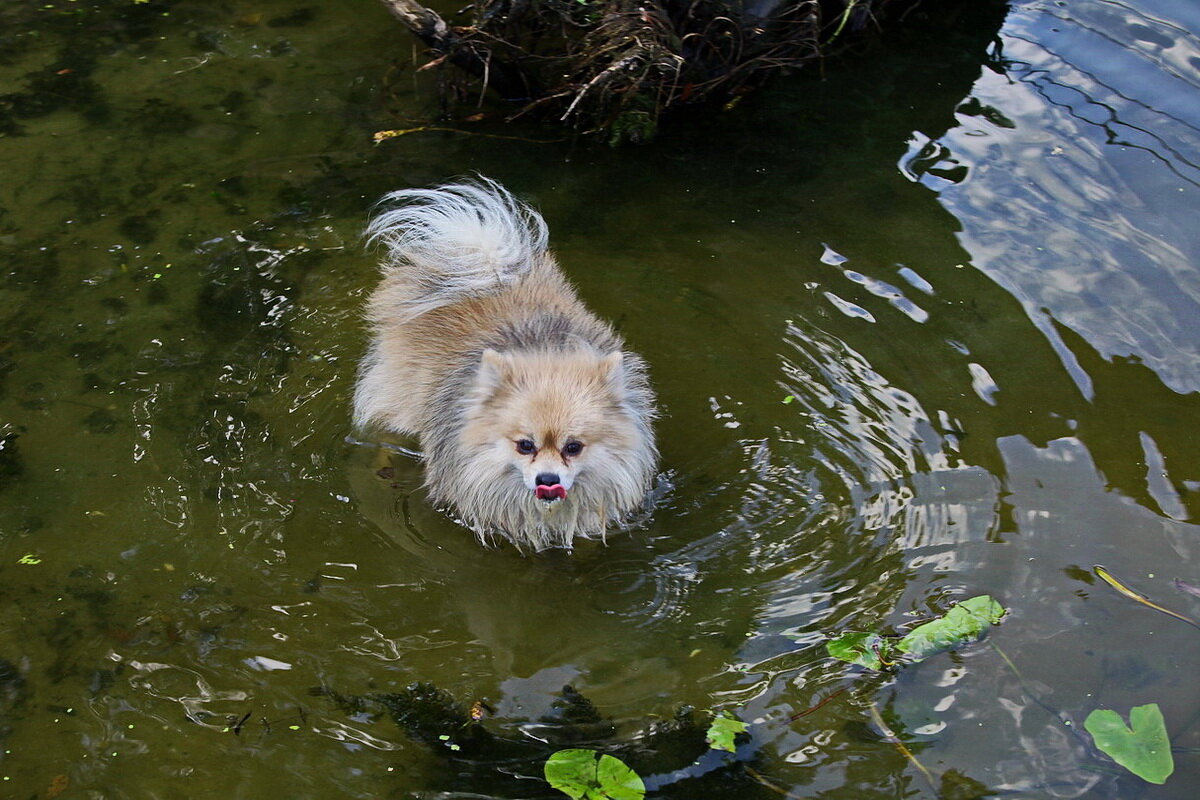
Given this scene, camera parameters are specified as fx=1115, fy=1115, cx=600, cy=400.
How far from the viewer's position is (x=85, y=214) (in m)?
5.25

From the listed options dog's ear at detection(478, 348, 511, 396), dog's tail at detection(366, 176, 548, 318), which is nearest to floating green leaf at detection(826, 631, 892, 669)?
dog's ear at detection(478, 348, 511, 396)

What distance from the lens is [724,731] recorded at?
3.20m

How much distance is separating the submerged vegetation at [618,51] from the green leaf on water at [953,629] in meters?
2.93

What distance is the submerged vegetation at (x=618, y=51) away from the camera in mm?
5301

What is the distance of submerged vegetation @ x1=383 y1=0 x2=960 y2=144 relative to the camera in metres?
5.30

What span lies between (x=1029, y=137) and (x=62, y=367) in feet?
15.3

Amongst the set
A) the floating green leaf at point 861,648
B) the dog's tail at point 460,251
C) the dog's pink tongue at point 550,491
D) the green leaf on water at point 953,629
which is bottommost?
the floating green leaf at point 861,648

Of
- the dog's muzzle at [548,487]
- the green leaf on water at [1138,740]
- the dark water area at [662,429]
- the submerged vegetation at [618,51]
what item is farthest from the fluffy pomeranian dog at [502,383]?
the green leaf on water at [1138,740]

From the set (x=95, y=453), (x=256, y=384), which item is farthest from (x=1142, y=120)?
(x=95, y=453)

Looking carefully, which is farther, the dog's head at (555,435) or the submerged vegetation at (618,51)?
the submerged vegetation at (618,51)

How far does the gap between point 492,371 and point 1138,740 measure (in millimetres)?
2173

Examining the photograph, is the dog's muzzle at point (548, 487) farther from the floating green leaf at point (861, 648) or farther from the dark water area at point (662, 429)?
the floating green leaf at point (861, 648)

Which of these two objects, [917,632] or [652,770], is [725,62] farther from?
[652,770]

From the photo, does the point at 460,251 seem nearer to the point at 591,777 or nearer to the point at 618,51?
the point at 618,51
